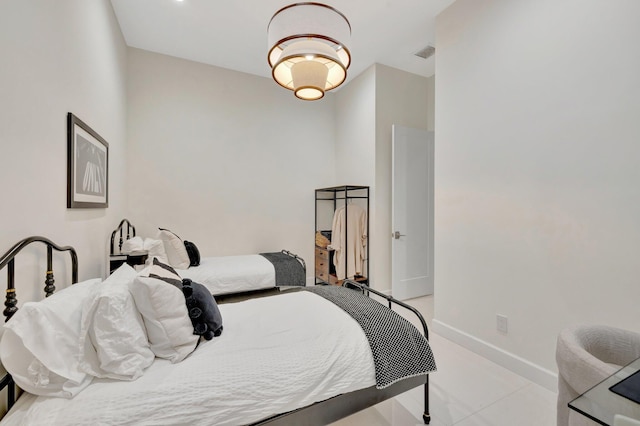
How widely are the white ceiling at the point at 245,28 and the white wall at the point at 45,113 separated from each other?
2.16ft

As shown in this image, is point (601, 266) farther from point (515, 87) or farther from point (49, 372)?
point (49, 372)

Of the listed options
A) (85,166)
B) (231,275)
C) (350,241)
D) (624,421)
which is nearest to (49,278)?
(85,166)

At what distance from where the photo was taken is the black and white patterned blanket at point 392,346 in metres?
1.43

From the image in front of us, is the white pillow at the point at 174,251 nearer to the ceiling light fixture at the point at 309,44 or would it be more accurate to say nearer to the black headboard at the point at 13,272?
the black headboard at the point at 13,272

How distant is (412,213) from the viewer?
147 inches

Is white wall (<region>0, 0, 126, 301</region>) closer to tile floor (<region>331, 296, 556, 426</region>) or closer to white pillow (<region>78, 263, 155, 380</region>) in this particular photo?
white pillow (<region>78, 263, 155, 380</region>)

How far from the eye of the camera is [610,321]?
1670 millimetres

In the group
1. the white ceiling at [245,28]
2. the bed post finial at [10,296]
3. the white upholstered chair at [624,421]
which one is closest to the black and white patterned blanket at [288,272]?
the bed post finial at [10,296]

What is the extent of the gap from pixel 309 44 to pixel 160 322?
1737 millimetres

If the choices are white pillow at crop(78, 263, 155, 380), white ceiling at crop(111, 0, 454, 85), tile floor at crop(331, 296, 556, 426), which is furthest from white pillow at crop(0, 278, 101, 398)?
white ceiling at crop(111, 0, 454, 85)

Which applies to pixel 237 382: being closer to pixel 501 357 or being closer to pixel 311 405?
pixel 311 405

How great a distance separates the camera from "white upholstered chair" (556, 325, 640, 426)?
1.11m

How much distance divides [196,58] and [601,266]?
14.8 feet

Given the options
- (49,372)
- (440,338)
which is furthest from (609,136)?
(49,372)
